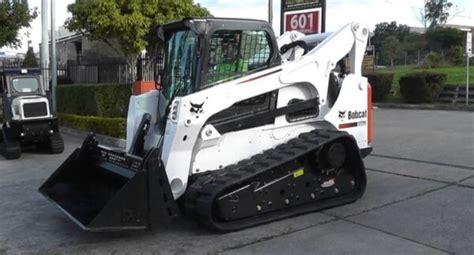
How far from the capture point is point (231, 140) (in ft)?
20.5

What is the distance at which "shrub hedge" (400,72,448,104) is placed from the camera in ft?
67.5

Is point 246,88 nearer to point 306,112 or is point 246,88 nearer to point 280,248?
point 306,112

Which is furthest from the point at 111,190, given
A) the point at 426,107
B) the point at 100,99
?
the point at 426,107

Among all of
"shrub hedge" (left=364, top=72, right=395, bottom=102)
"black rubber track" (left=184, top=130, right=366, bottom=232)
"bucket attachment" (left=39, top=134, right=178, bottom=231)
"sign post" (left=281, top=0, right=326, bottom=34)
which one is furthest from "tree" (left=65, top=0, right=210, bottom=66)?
"black rubber track" (left=184, top=130, right=366, bottom=232)

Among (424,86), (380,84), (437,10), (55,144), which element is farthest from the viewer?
(437,10)

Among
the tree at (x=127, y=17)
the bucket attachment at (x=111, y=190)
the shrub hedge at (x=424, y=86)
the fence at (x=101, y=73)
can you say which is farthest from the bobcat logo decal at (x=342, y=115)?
the shrub hedge at (x=424, y=86)

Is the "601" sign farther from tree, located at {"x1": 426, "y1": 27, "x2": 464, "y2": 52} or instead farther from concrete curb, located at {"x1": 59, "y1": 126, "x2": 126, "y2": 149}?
tree, located at {"x1": 426, "y1": 27, "x2": 464, "y2": 52}

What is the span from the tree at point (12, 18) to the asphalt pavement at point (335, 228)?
46.9ft

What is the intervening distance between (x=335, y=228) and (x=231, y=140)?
1488 mm

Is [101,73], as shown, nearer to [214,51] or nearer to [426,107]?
[426,107]

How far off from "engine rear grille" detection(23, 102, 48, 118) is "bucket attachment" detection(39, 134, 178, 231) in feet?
17.6

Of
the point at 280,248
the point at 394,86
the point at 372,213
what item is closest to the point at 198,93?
the point at 280,248

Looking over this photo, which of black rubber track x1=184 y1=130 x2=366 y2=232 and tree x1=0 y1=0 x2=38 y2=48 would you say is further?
tree x1=0 y1=0 x2=38 y2=48

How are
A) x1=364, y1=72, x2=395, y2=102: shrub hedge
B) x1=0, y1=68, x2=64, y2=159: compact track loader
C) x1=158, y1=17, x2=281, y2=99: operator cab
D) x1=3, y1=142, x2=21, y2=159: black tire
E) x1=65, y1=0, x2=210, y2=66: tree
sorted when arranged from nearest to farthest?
1. x1=158, y1=17, x2=281, y2=99: operator cab
2. x1=3, y1=142, x2=21, y2=159: black tire
3. x1=0, y1=68, x2=64, y2=159: compact track loader
4. x1=65, y1=0, x2=210, y2=66: tree
5. x1=364, y1=72, x2=395, y2=102: shrub hedge
